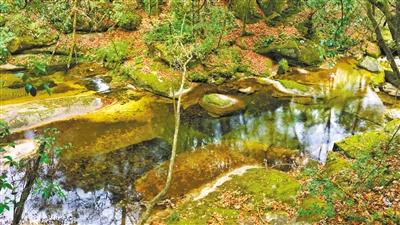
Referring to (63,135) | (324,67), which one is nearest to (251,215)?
(63,135)

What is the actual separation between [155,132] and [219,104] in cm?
447

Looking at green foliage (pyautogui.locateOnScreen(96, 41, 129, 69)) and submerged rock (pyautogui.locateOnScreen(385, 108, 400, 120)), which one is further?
green foliage (pyautogui.locateOnScreen(96, 41, 129, 69))

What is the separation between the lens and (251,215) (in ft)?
36.7

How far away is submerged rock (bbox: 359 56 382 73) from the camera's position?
93.5ft

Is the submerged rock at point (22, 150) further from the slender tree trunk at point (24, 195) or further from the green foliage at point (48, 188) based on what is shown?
the green foliage at point (48, 188)

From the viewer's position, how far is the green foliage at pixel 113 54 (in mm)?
26438

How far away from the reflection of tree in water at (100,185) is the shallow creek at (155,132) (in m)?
0.03

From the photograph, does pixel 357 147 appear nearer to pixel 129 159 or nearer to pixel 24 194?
pixel 129 159

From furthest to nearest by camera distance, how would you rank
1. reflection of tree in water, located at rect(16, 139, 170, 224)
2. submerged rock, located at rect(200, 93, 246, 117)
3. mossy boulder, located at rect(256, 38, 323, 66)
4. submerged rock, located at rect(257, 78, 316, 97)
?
1. mossy boulder, located at rect(256, 38, 323, 66)
2. submerged rock, located at rect(257, 78, 316, 97)
3. submerged rock, located at rect(200, 93, 246, 117)
4. reflection of tree in water, located at rect(16, 139, 170, 224)

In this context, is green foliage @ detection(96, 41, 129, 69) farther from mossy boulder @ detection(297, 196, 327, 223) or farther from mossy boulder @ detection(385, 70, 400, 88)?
mossy boulder @ detection(297, 196, 327, 223)

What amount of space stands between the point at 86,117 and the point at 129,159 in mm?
4827

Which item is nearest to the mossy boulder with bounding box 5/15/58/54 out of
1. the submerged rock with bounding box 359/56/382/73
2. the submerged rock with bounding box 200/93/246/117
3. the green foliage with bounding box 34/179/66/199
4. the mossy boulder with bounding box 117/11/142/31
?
the mossy boulder with bounding box 117/11/142/31

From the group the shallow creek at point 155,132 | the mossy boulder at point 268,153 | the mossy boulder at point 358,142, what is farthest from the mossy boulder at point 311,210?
the shallow creek at point 155,132

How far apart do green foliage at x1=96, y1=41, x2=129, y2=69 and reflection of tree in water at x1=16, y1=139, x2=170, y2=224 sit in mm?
10727
